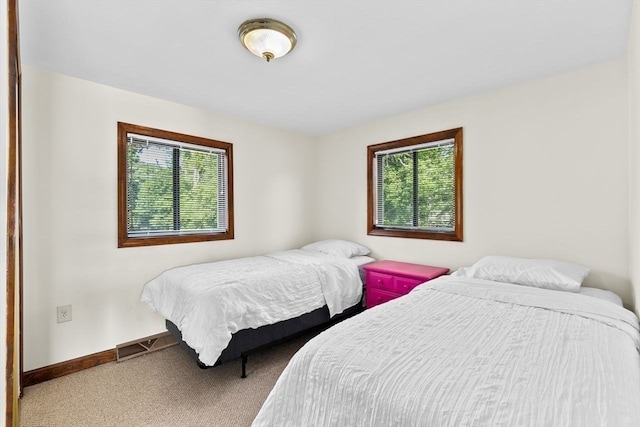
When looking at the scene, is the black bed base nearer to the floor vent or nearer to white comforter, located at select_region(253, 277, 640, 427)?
the floor vent

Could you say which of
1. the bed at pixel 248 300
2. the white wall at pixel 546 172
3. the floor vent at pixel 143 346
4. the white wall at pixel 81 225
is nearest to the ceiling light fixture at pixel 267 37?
the white wall at pixel 81 225

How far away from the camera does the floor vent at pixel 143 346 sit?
2658 mm

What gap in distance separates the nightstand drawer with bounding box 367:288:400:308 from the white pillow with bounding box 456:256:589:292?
2.60 ft

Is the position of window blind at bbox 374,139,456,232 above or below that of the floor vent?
above

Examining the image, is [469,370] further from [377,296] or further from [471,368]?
[377,296]

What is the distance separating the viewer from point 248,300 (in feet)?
7.64

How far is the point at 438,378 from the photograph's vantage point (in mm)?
1047

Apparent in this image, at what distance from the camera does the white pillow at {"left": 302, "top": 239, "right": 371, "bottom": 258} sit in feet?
11.7

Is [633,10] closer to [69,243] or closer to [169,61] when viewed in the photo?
[169,61]

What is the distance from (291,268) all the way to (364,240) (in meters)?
1.30

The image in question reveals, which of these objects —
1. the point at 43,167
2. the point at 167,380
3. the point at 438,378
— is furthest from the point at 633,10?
the point at 43,167

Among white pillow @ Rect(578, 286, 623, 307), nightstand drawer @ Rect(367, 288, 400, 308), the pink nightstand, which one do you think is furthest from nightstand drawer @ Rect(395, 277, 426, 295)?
white pillow @ Rect(578, 286, 623, 307)

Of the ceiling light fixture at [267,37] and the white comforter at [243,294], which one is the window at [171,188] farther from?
the ceiling light fixture at [267,37]

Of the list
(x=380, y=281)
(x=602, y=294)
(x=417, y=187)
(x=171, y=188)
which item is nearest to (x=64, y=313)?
(x=171, y=188)
